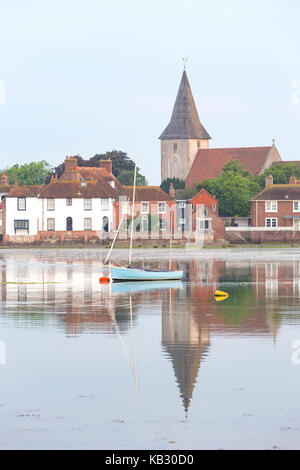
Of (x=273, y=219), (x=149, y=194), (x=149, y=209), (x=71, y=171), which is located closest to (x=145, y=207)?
(x=149, y=209)

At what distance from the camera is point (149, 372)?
80.7 ft

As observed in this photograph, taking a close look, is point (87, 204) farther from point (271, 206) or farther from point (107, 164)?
point (271, 206)

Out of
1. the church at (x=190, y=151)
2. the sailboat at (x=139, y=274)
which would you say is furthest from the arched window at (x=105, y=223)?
the sailboat at (x=139, y=274)

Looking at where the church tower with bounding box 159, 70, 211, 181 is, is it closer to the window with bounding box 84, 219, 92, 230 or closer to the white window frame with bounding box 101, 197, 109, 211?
the white window frame with bounding box 101, 197, 109, 211

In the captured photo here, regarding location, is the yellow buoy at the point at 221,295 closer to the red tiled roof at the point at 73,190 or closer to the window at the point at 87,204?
the window at the point at 87,204

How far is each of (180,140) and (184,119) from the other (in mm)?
4359

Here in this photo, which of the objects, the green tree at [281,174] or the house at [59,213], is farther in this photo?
the green tree at [281,174]

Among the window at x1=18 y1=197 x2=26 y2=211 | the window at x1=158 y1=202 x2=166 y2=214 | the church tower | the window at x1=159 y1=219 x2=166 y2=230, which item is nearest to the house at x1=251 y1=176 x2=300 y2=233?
the window at x1=158 y1=202 x2=166 y2=214

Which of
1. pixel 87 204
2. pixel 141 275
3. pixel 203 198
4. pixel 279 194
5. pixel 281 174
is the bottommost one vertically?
pixel 141 275

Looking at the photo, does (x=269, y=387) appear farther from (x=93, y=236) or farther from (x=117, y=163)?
(x=117, y=163)

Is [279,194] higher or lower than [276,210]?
higher

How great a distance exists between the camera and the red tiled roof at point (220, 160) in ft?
616

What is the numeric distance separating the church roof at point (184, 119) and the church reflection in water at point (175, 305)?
402 ft

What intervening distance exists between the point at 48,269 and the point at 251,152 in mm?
122559
